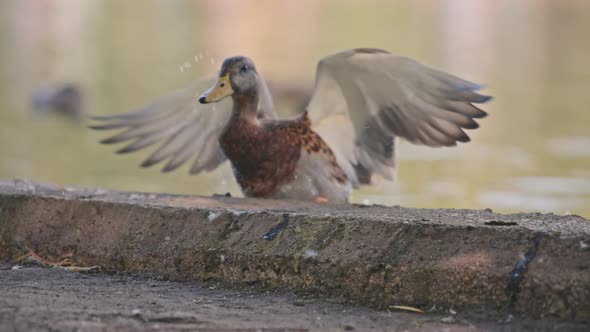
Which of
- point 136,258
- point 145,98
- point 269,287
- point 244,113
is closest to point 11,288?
point 136,258

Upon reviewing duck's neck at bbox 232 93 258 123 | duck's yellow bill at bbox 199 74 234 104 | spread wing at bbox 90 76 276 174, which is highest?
duck's yellow bill at bbox 199 74 234 104

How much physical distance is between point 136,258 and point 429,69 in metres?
1.99

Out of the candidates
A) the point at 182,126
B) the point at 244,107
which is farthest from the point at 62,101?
the point at 244,107

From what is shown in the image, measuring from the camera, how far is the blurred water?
11.6 metres

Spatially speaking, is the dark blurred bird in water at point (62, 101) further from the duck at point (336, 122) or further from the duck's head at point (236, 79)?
the duck's head at point (236, 79)

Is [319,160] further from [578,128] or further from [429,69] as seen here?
[578,128]

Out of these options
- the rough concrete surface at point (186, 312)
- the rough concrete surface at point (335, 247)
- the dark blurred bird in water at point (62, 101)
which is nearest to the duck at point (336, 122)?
the rough concrete surface at point (335, 247)

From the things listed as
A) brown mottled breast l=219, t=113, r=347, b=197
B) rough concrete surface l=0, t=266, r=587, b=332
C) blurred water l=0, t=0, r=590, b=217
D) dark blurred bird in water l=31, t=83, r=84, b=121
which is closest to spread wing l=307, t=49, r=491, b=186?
brown mottled breast l=219, t=113, r=347, b=197

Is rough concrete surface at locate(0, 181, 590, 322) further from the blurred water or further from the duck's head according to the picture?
the blurred water

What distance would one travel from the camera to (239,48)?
24.1 meters

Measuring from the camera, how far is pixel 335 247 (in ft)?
12.0

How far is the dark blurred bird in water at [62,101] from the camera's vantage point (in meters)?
15.8

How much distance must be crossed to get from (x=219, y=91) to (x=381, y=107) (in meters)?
0.83

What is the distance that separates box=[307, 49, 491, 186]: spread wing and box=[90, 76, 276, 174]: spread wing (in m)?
0.42
